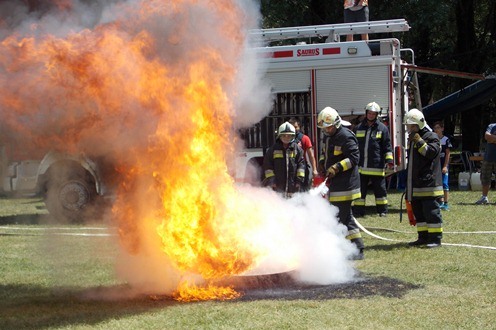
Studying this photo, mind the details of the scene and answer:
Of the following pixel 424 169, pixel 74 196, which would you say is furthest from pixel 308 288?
pixel 74 196

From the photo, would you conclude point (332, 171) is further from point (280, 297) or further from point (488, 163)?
point (488, 163)

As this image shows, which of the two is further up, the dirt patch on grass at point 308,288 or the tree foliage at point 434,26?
the tree foliage at point 434,26

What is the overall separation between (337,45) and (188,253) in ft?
25.8

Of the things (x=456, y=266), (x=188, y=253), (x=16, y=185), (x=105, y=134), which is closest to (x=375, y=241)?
(x=456, y=266)

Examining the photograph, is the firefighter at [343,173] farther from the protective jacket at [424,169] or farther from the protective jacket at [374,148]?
the protective jacket at [374,148]

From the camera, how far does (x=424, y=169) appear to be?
1048 cm

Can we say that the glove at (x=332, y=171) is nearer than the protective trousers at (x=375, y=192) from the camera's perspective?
Yes

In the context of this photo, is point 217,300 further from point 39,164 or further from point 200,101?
point 39,164

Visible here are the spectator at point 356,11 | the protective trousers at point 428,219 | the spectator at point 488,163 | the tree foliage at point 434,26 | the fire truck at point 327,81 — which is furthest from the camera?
the tree foliage at point 434,26

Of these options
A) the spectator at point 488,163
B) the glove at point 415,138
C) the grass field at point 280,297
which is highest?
the glove at point 415,138

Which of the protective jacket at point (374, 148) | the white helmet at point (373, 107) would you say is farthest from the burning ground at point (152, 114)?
the white helmet at point (373, 107)

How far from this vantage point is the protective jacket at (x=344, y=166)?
9.66 m

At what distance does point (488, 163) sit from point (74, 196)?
26.5 ft

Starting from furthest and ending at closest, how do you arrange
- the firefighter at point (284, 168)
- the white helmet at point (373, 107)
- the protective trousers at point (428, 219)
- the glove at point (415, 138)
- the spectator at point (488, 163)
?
1. the spectator at point (488, 163)
2. the white helmet at point (373, 107)
3. the firefighter at point (284, 168)
4. the glove at point (415, 138)
5. the protective trousers at point (428, 219)
